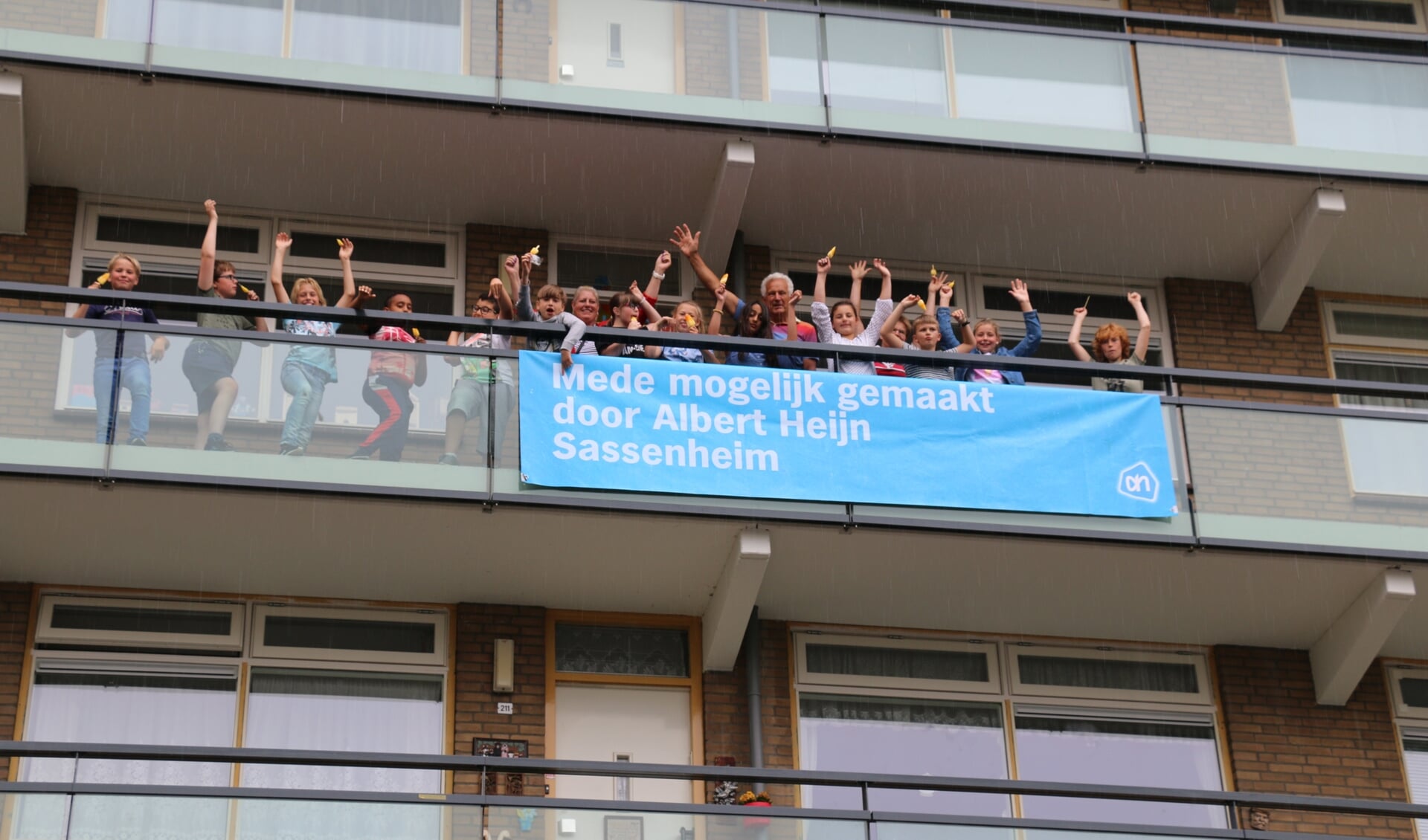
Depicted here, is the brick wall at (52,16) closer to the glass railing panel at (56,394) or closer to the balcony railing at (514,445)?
the balcony railing at (514,445)

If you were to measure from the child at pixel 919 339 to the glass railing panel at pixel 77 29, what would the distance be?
17.6 ft

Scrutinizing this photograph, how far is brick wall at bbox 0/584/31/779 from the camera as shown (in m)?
13.0

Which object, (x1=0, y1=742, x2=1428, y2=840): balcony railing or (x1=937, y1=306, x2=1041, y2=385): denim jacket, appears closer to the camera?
(x1=0, y1=742, x2=1428, y2=840): balcony railing

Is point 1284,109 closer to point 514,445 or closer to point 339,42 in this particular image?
point 514,445

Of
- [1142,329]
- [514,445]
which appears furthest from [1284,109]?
[514,445]

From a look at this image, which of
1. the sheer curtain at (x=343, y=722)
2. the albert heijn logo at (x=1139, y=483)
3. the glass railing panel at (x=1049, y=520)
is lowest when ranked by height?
the sheer curtain at (x=343, y=722)

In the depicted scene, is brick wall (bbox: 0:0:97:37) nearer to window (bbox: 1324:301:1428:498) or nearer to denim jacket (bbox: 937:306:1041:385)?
denim jacket (bbox: 937:306:1041:385)

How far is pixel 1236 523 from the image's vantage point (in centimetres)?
1377

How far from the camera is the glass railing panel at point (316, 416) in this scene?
1270 centimetres

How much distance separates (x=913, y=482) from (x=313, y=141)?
4.83 meters

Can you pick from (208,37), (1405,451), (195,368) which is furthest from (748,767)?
(208,37)

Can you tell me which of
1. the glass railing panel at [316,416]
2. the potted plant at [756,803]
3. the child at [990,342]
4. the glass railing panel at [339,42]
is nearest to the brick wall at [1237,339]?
the child at [990,342]

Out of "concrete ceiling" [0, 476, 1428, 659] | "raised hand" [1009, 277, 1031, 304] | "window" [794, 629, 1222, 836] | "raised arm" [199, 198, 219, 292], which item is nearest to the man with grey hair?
"concrete ceiling" [0, 476, 1428, 659]

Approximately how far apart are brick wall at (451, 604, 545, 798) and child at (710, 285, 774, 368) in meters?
2.15
